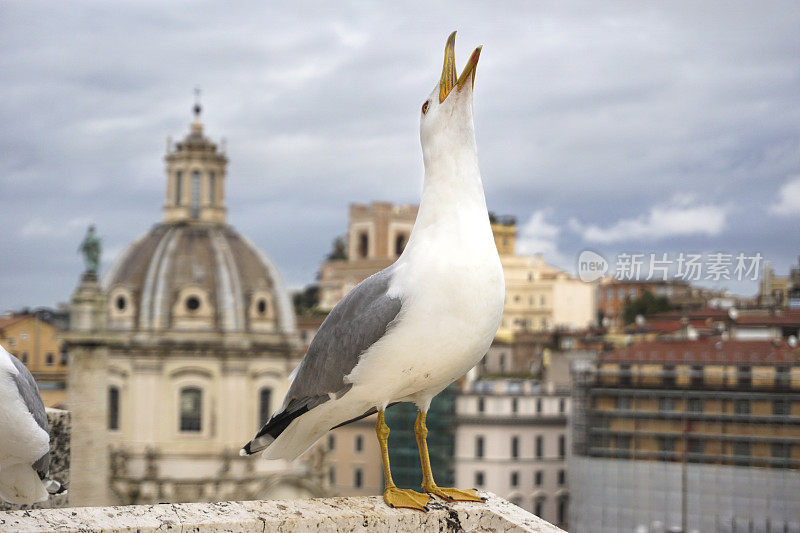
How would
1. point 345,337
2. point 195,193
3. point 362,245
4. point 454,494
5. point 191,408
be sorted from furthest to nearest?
point 362,245, point 195,193, point 191,408, point 454,494, point 345,337

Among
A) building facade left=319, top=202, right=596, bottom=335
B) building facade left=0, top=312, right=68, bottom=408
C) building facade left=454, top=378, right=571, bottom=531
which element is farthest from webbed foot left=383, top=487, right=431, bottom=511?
building facade left=319, top=202, right=596, bottom=335

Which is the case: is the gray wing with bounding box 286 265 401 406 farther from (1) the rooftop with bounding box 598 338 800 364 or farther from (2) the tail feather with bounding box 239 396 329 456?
(1) the rooftop with bounding box 598 338 800 364

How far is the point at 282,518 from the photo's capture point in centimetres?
347

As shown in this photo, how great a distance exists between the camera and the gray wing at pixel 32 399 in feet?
12.1

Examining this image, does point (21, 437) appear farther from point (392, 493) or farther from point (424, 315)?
point (424, 315)

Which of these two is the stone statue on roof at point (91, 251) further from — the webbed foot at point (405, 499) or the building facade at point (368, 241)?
the webbed foot at point (405, 499)

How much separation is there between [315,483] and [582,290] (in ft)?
88.0

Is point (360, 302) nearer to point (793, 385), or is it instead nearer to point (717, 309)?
point (793, 385)

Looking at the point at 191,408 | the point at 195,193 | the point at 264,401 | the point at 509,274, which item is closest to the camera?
the point at 191,408

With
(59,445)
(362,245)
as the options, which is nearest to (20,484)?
(59,445)

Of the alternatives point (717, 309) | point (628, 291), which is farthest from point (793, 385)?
point (628, 291)

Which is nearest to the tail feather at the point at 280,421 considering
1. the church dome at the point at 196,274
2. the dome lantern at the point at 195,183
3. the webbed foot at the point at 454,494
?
the webbed foot at the point at 454,494

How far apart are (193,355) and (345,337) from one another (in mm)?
38490

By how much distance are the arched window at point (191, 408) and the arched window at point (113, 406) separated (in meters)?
2.11
